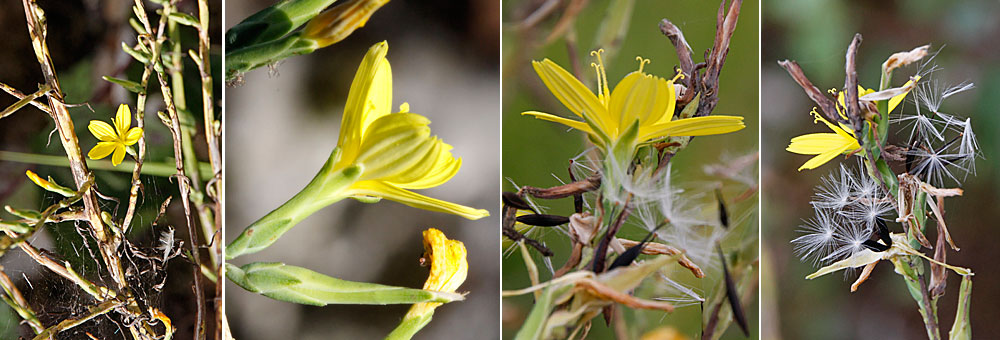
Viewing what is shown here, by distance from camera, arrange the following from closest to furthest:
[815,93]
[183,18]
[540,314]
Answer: [183,18]
[540,314]
[815,93]

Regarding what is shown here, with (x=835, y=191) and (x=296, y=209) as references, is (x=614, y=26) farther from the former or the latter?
(x=296, y=209)

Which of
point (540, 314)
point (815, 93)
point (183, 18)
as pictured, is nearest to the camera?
point (183, 18)

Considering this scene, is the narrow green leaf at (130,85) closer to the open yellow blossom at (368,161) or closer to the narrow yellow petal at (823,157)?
the open yellow blossom at (368,161)

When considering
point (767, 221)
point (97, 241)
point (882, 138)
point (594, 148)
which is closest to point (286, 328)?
point (97, 241)

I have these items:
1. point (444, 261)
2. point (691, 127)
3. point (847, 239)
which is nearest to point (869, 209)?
point (847, 239)

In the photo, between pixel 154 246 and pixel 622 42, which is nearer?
pixel 154 246

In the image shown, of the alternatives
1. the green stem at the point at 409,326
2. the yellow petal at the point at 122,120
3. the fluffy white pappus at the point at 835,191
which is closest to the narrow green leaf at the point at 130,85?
the yellow petal at the point at 122,120

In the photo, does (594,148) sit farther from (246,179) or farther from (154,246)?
(154,246)
